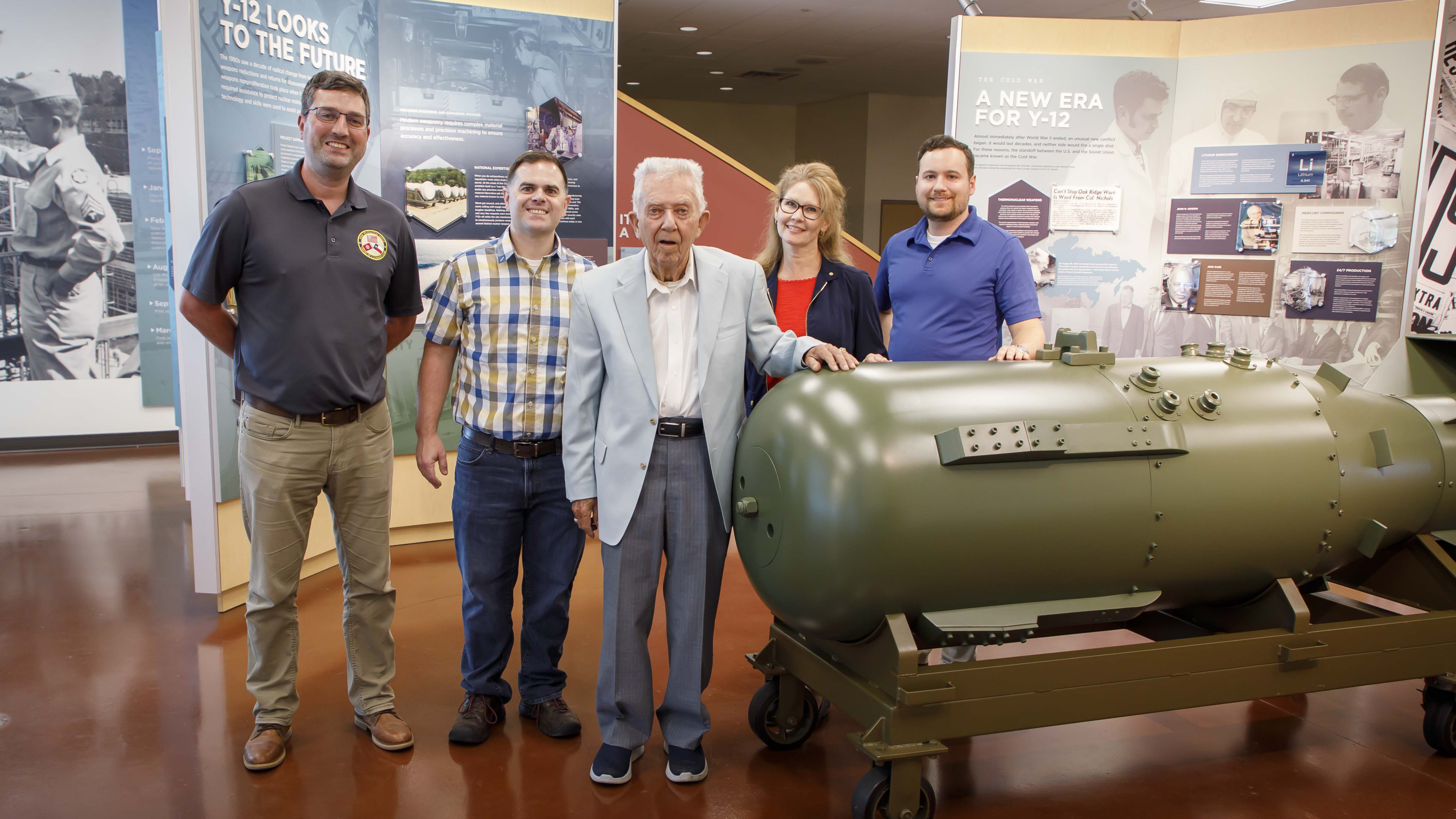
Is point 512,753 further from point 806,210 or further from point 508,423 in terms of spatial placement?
point 806,210

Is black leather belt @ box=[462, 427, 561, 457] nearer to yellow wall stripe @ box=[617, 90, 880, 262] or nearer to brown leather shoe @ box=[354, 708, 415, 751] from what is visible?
brown leather shoe @ box=[354, 708, 415, 751]

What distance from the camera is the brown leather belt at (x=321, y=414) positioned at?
2531 millimetres

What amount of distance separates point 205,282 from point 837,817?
2148 millimetres

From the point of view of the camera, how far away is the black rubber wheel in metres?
2.78

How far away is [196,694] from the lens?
10.2 feet

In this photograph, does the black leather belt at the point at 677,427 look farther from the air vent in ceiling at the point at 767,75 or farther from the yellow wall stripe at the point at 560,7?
the air vent in ceiling at the point at 767,75

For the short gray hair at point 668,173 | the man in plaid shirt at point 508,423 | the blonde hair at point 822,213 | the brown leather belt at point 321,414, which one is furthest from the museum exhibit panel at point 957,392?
the short gray hair at point 668,173

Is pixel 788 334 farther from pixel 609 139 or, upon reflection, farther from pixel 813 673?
pixel 609 139

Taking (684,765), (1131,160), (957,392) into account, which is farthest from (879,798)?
(1131,160)

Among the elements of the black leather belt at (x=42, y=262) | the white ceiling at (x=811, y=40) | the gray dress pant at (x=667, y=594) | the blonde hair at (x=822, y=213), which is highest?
the white ceiling at (x=811, y=40)

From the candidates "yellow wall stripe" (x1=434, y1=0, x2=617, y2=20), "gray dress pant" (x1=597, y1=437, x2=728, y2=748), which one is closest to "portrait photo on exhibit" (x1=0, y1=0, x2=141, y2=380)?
"yellow wall stripe" (x1=434, y1=0, x2=617, y2=20)

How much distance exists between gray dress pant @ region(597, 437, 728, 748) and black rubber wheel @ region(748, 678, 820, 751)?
25 centimetres

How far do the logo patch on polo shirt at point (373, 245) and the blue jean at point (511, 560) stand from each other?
58 centimetres

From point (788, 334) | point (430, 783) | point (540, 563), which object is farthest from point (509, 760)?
point (788, 334)
